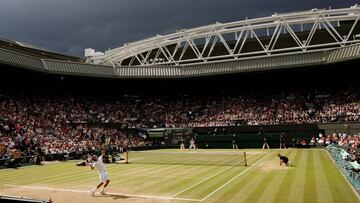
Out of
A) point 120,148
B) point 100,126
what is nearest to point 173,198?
point 120,148

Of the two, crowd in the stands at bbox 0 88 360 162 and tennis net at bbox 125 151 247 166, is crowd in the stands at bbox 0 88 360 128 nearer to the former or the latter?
crowd in the stands at bbox 0 88 360 162

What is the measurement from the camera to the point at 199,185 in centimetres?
1883

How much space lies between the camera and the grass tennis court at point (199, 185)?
15.6m

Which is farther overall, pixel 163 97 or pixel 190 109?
pixel 163 97

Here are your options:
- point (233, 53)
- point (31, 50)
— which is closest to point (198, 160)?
point (233, 53)

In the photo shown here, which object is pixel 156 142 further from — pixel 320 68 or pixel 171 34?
pixel 320 68

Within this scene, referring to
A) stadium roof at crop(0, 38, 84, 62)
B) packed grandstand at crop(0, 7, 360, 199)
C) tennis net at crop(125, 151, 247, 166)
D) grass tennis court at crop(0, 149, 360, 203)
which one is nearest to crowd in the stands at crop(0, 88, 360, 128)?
packed grandstand at crop(0, 7, 360, 199)

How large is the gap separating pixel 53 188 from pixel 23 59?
3290 cm

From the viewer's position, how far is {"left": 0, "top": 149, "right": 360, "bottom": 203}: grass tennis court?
51.3ft

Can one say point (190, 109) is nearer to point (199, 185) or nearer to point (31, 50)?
point (31, 50)

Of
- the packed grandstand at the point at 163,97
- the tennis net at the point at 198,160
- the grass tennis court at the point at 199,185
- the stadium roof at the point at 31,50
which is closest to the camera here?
the grass tennis court at the point at 199,185

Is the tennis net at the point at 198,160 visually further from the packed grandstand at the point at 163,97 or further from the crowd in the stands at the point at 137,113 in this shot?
the crowd in the stands at the point at 137,113

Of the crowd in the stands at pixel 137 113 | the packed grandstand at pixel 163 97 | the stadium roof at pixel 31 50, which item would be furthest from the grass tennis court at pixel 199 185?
the stadium roof at pixel 31 50

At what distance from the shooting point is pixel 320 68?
5475 centimetres
